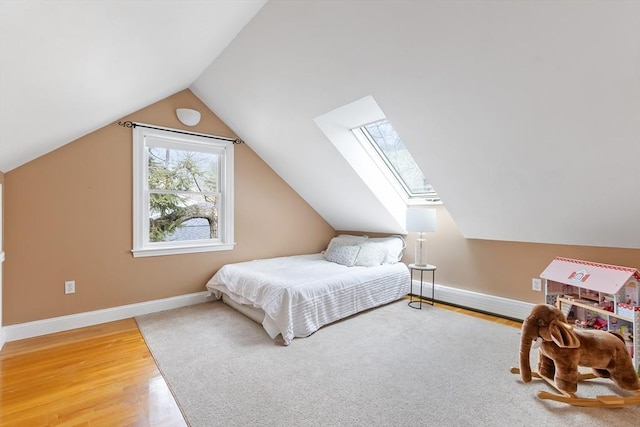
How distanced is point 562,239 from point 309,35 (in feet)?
9.39

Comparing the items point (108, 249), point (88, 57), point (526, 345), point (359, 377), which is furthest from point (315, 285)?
point (88, 57)

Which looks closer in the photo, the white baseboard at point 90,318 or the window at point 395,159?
the white baseboard at point 90,318

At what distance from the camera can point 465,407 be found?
1.66 metres

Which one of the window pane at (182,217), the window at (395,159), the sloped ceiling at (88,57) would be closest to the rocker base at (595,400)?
the window at (395,159)

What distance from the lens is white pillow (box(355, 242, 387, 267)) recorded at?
3578 mm

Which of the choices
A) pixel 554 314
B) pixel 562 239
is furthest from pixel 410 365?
pixel 562 239

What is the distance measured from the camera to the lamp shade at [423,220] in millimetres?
3246

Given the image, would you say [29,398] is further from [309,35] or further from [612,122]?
[612,122]

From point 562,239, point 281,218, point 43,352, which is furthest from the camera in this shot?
point 281,218

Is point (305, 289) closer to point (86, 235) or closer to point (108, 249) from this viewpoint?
point (108, 249)

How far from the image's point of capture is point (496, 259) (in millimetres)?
3170

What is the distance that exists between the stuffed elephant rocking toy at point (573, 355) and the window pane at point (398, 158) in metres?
1.86

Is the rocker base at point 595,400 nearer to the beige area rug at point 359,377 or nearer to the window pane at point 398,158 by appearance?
the beige area rug at point 359,377

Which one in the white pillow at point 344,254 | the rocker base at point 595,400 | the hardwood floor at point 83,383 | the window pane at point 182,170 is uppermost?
the window pane at point 182,170
